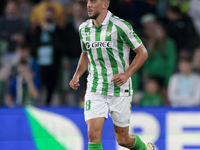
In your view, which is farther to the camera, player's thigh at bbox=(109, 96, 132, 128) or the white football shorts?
player's thigh at bbox=(109, 96, 132, 128)

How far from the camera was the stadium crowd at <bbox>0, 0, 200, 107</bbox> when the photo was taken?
7.60 m

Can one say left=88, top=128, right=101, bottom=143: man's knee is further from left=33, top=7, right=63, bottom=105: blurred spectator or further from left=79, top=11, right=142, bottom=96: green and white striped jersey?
left=33, top=7, right=63, bottom=105: blurred spectator

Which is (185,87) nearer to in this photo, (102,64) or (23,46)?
(23,46)

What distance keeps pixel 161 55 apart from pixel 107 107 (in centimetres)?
366

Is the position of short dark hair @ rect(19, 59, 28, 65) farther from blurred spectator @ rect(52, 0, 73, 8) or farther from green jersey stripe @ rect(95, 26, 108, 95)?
green jersey stripe @ rect(95, 26, 108, 95)

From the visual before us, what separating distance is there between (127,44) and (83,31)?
497 mm

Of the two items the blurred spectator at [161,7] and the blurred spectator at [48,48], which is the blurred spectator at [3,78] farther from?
the blurred spectator at [161,7]

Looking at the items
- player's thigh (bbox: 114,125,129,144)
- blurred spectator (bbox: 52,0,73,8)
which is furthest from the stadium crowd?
player's thigh (bbox: 114,125,129,144)

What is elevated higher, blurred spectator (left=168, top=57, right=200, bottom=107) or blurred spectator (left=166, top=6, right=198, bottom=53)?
blurred spectator (left=166, top=6, right=198, bottom=53)

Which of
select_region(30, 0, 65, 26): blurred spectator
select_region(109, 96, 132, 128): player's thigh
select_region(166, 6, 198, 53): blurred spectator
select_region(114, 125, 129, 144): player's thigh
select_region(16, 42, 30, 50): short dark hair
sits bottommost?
select_region(114, 125, 129, 144): player's thigh

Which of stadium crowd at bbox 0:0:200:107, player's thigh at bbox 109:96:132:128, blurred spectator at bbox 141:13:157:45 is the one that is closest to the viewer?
player's thigh at bbox 109:96:132:128

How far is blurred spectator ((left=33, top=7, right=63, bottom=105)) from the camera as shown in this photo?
25.3 feet

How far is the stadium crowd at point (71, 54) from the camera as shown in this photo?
7.60 metres

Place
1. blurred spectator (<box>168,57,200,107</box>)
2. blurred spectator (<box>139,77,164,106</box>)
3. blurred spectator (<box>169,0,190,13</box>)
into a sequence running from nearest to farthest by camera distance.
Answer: blurred spectator (<box>168,57,200,107</box>)
blurred spectator (<box>139,77,164,106</box>)
blurred spectator (<box>169,0,190,13</box>)
